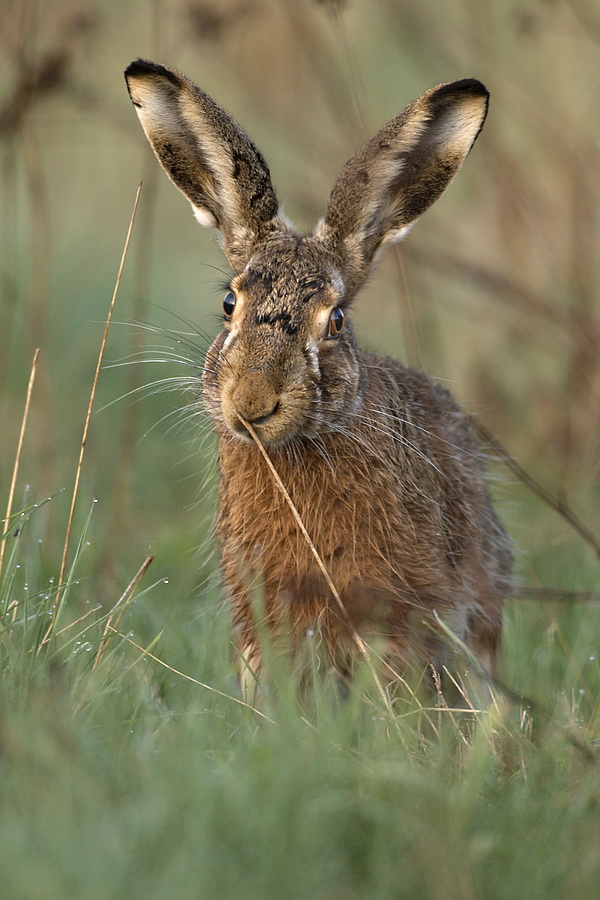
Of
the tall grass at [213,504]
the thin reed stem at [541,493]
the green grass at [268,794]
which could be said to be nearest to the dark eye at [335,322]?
the tall grass at [213,504]

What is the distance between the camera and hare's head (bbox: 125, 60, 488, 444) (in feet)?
11.8

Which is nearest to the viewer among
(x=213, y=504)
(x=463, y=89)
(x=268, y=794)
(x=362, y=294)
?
(x=268, y=794)

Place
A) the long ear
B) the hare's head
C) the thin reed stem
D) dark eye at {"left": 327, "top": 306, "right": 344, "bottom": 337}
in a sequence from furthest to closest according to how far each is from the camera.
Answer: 1. the long ear
2. the thin reed stem
3. dark eye at {"left": 327, "top": 306, "right": 344, "bottom": 337}
4. the hare's head

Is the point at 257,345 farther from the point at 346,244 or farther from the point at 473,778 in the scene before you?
the point at 473,778

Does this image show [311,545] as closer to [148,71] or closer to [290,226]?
[290,226]

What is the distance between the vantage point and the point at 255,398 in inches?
133

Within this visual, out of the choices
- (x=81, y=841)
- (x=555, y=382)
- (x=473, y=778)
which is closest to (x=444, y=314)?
(x=555, y=382)

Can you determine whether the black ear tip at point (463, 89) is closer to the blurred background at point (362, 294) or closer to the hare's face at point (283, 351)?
the hare's face at point (283, 351)

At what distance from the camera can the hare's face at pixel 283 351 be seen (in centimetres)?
344

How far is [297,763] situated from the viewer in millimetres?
2471

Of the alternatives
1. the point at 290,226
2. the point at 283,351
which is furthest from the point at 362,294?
the point at 283,351

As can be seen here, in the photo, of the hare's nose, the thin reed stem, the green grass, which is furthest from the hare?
the green grass

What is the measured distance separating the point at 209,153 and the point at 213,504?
4.98 feet

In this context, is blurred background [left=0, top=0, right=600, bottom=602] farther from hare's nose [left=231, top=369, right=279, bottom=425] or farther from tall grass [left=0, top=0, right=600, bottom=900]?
hare's nose [left=231, top=369, right=279, bottom=425]
